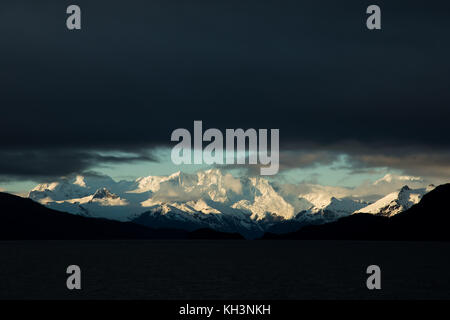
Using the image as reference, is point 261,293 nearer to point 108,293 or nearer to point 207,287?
point 207,287

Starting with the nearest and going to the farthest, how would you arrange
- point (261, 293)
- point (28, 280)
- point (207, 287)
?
point (261, 293)
point (207, 287)
point (28, 280)

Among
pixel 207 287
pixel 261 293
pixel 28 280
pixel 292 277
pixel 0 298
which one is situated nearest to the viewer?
pixel 0 298

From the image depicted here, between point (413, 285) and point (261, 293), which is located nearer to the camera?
point (261, 293)

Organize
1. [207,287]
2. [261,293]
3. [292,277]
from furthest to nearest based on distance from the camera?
[292,277]
[207,287]
[261,293]

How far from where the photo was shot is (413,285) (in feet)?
409

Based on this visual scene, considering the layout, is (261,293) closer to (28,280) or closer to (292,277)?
(292,277)
